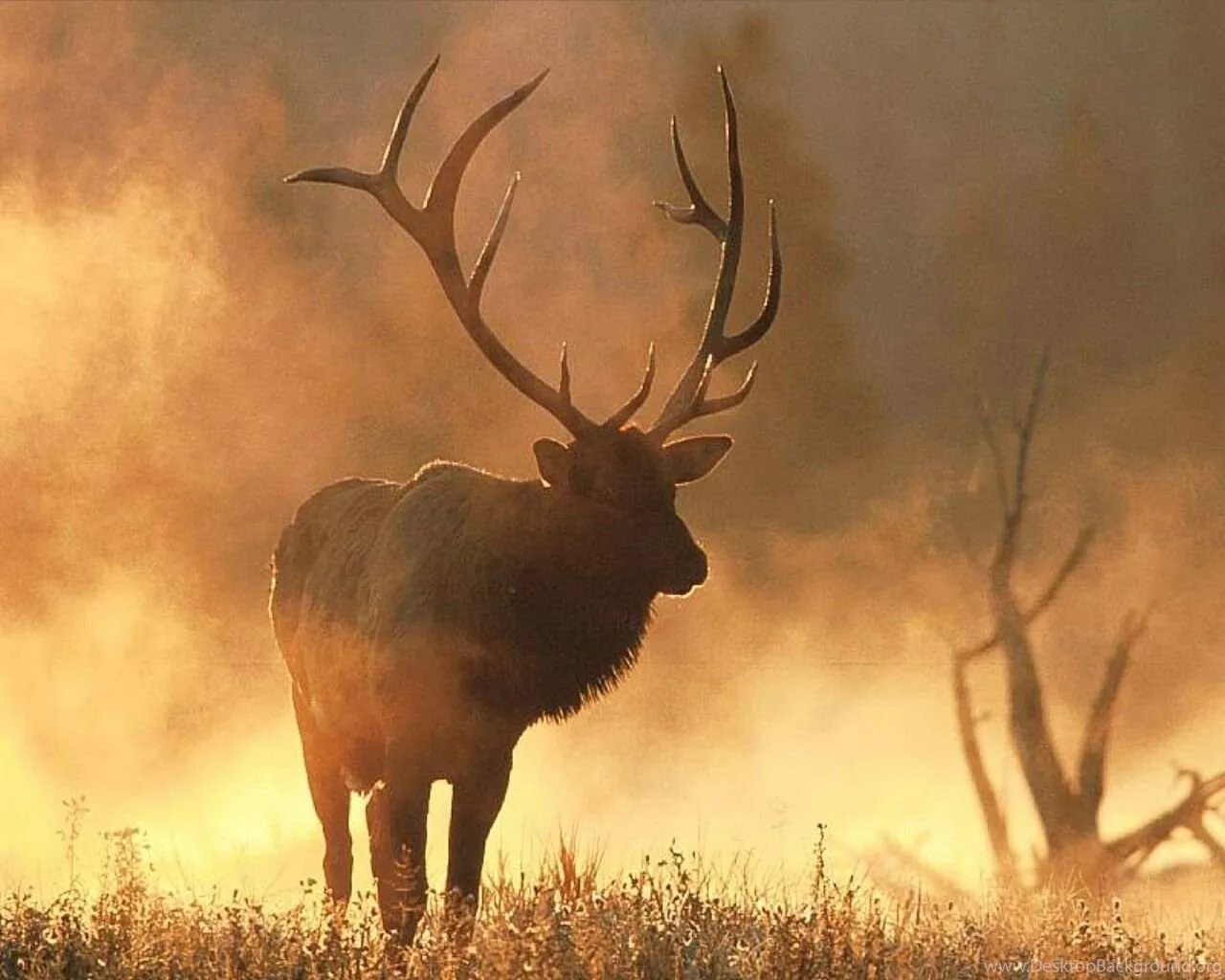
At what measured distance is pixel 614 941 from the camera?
686 centimetres

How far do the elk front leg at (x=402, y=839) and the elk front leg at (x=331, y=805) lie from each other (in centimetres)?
105

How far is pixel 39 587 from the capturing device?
15.9m

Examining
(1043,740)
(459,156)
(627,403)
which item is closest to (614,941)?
(627,403)

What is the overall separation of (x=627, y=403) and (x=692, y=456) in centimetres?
34

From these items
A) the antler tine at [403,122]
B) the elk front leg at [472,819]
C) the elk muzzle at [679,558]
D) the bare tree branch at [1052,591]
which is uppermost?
the bare tree branch at [1052,591]

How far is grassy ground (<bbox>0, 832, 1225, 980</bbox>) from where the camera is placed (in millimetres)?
6570

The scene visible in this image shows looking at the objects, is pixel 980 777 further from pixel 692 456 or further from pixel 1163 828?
pixel 692 456

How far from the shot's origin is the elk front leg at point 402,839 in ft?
26.8

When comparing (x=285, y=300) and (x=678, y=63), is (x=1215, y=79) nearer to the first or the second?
(x=678, y=63)

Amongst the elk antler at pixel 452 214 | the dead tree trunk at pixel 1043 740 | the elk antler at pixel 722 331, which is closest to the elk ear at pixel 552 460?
the elk antler at pixel 452 214

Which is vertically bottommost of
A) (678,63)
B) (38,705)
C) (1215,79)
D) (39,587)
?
(38,705)

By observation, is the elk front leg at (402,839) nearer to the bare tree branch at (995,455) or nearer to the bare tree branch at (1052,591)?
the bare tree branch at (1052,591)

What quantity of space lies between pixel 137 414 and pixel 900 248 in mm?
5176

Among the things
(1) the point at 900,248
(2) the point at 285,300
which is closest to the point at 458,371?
(2) the point at 285,300
